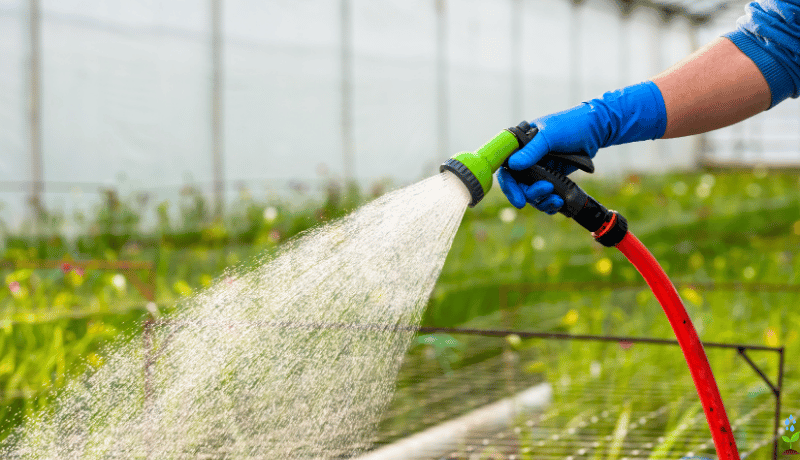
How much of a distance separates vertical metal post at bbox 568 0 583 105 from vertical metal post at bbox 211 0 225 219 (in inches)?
217

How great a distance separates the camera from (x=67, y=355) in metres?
1.86

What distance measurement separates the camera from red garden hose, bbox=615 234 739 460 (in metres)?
1.06

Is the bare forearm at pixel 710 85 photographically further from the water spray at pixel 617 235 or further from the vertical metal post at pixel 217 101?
the vertical metal post at pixel 217 101

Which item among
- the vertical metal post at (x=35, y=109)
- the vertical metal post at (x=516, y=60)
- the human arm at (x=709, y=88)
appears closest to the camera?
the human arm at (x=709, y=88)

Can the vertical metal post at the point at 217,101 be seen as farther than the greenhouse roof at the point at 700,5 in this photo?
No

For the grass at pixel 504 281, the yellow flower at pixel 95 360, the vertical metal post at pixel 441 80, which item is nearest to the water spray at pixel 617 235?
the grass at pixel 504 281

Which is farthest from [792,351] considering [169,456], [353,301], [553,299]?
[169,456]

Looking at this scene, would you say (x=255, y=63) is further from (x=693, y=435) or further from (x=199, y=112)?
(x=693, y=435)

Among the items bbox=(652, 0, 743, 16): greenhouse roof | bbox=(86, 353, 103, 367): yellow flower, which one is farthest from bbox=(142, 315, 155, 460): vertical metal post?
bbox=(652, 0, 743, 16): greenhouse roof

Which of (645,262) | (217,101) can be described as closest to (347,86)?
(217,101)

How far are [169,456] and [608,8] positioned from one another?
413 inches

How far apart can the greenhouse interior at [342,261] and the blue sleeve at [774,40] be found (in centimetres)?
4

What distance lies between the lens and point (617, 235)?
3.49 ft

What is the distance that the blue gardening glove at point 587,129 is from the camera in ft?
3.42
